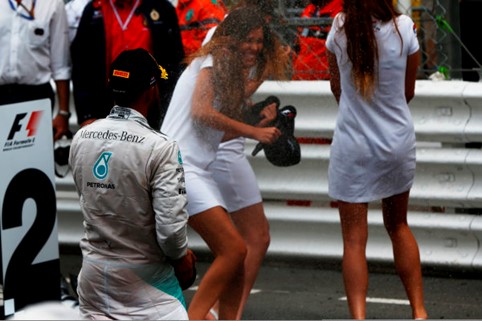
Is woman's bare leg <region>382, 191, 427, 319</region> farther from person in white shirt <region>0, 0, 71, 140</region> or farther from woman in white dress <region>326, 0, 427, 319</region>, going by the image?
person in white shirt <region>0, 0, 71, 140</region>

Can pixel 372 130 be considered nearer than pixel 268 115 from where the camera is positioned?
Yes

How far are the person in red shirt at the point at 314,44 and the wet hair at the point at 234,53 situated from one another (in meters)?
0.16

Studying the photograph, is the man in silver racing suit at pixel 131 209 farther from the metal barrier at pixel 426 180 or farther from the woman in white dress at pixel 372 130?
the metal barrier at pixel 426 180

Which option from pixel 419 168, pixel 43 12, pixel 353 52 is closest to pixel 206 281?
pixel 353 52

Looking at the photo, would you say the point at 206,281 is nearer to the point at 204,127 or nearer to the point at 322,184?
the point at 204,127

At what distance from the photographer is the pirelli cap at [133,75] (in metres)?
5.18

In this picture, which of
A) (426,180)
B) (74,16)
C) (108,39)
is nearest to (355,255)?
(426,180)

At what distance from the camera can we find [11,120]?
286 inches

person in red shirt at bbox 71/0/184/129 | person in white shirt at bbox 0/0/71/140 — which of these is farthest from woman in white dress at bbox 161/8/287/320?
person in white shirt at bbox 0/0/71/140

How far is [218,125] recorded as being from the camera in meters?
6.70

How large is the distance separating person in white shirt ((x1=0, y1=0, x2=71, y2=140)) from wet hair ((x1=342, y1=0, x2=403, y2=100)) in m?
2.63

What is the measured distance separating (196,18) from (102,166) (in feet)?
8.99

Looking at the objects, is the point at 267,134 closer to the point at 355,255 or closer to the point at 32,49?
the point at 355,255

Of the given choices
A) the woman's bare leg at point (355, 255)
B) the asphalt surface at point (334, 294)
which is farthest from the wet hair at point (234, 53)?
the asphalt surface at point (334, 294)
